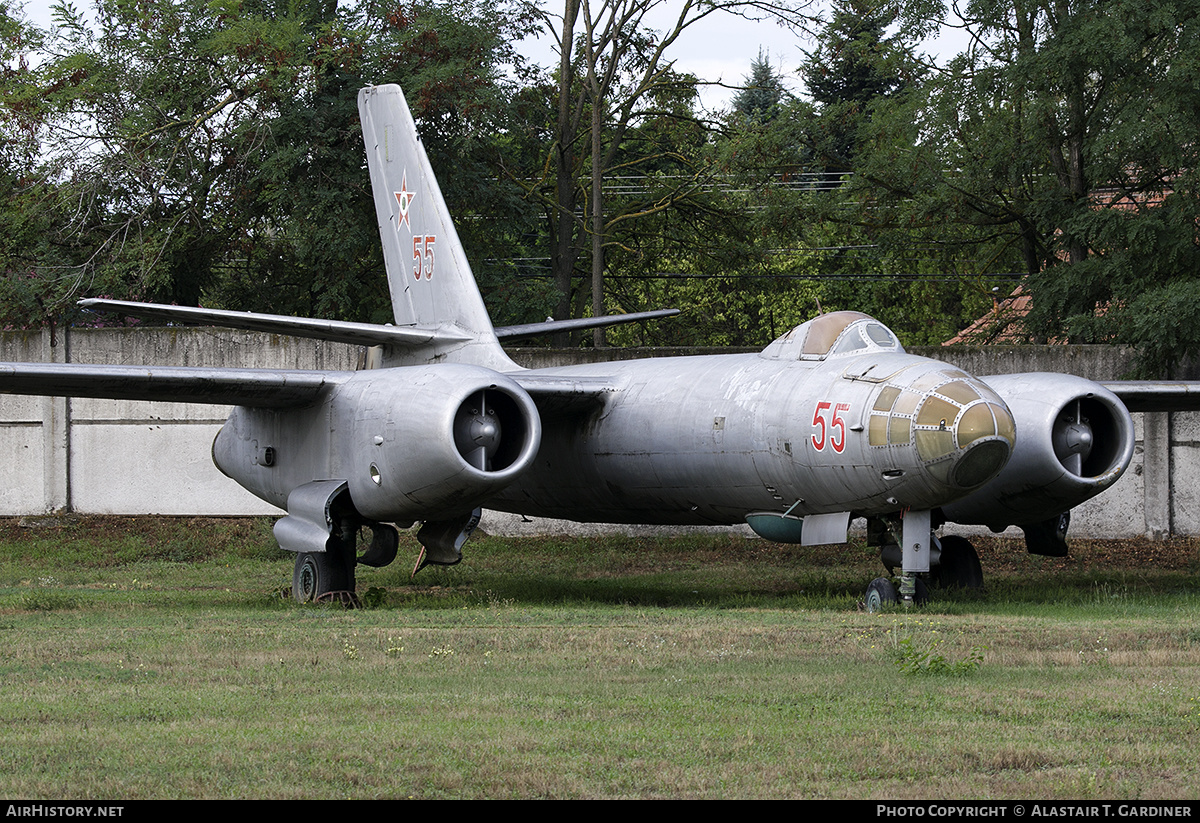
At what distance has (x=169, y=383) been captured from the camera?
14.1 metres

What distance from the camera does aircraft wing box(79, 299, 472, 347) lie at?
14.4 metres

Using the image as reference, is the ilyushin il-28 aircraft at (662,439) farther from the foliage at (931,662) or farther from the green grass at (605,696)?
the foliage at (931,662)

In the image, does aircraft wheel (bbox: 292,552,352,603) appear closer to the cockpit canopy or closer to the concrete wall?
the cockpit canopy

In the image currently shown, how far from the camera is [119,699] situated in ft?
25.6

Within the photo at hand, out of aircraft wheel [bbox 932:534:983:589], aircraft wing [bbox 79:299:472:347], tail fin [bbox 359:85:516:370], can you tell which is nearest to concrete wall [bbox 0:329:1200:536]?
tail fin [bbox 359:85:516:370]

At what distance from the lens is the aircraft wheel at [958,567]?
621 inches

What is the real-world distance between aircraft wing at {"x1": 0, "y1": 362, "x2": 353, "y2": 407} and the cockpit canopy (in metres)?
4.93

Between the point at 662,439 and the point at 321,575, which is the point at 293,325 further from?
the point at 662,439

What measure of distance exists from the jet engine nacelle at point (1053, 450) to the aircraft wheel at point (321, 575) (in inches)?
265

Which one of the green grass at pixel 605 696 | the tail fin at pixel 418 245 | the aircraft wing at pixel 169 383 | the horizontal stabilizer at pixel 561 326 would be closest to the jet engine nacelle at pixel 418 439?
the aircraft wing at pixel 169 383

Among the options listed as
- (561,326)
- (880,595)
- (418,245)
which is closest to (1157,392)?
(880,595)

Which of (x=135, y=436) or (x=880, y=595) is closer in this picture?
(x=880, y=595)

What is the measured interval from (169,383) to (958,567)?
8967mm

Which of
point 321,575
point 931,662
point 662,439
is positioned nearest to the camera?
point 931,662
